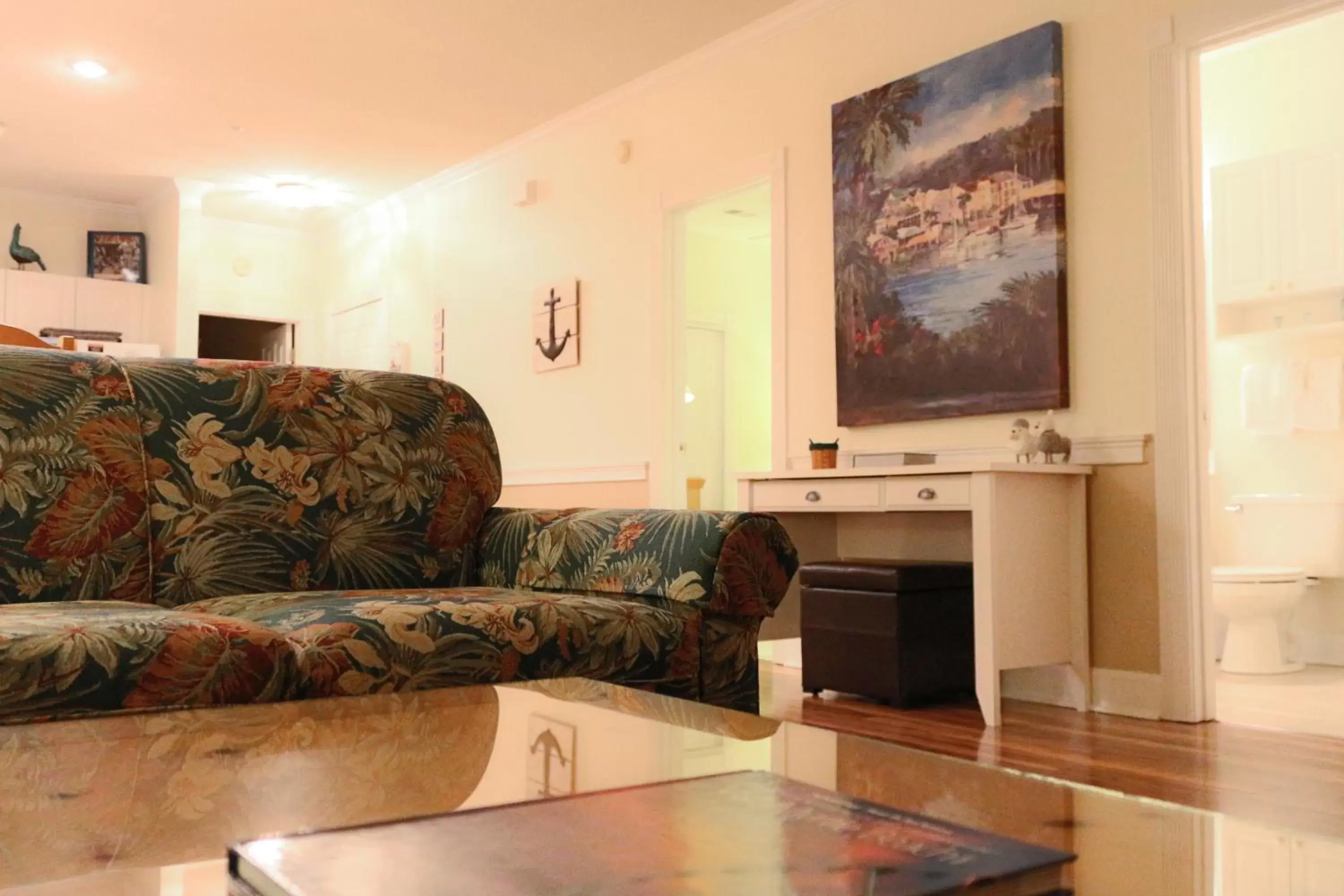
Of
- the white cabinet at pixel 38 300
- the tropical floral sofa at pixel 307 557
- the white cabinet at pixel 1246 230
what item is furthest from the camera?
the white cabinet at pixel 38 300

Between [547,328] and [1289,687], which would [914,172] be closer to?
[1289,687]

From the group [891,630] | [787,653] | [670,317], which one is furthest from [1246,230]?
[891,630]

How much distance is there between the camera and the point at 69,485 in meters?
1.91

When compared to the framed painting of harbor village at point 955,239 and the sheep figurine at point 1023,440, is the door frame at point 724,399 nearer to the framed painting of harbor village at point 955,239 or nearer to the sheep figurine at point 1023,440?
the framed painting of harbor village at point 955,239

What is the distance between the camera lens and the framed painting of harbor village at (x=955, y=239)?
3.79 metres

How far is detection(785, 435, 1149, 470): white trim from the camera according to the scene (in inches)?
141

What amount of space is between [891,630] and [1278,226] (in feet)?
9.98

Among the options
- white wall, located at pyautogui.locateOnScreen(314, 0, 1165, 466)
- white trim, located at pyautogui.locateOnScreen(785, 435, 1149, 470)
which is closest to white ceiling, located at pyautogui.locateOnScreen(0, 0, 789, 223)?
white wall, located at pyautogui.locateOnScreen(314, 0, 1165, 466)

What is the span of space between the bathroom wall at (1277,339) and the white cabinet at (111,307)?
721 centimetres

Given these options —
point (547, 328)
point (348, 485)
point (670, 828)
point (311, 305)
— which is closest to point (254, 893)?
point (670, 828)

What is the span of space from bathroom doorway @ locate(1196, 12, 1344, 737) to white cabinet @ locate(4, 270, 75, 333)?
738cm

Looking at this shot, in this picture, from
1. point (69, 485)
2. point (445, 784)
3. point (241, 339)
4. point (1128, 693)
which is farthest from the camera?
point (241, 339)

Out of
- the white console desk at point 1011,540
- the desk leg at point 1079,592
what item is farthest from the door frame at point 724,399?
the desk leg at point 1079,592

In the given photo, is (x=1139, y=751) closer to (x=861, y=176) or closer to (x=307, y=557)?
(x=307, y=557)
